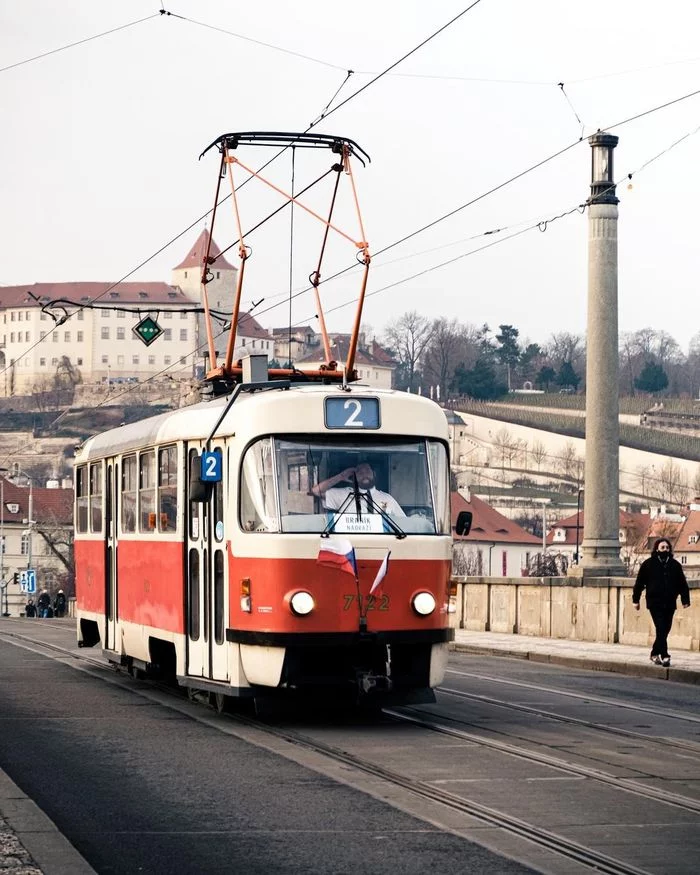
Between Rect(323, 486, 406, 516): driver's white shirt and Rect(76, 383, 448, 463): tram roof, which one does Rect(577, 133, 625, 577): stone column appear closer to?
Rect(76, 383, 448, 463): tram roof

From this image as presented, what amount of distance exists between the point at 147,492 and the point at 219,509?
8.61 feet

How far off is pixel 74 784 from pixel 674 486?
485ft

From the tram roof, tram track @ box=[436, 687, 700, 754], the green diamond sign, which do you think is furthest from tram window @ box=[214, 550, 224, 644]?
the green diamond sign

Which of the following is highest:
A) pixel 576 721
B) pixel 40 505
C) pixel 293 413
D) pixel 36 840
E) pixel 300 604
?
pixel 293 413

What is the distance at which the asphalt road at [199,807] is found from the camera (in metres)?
7.89

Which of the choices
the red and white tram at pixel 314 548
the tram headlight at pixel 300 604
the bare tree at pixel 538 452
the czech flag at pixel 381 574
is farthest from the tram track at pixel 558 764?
the bare tree at pixel 538 452

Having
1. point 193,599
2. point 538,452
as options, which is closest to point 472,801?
point 193,599

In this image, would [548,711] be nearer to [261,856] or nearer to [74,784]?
[74,784]

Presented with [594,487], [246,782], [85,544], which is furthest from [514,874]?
[594,487]

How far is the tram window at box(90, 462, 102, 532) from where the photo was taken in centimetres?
1933

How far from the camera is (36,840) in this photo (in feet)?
26.7

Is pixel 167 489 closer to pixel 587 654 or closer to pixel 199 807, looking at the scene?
pixel 199 807

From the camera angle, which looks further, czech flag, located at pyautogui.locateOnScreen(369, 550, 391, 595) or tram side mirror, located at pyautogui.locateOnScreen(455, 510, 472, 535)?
tram side mirror, located at pyautogui.locateOnScreen(455, 510, 472, 535)

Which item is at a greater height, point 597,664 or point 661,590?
point 661,590
